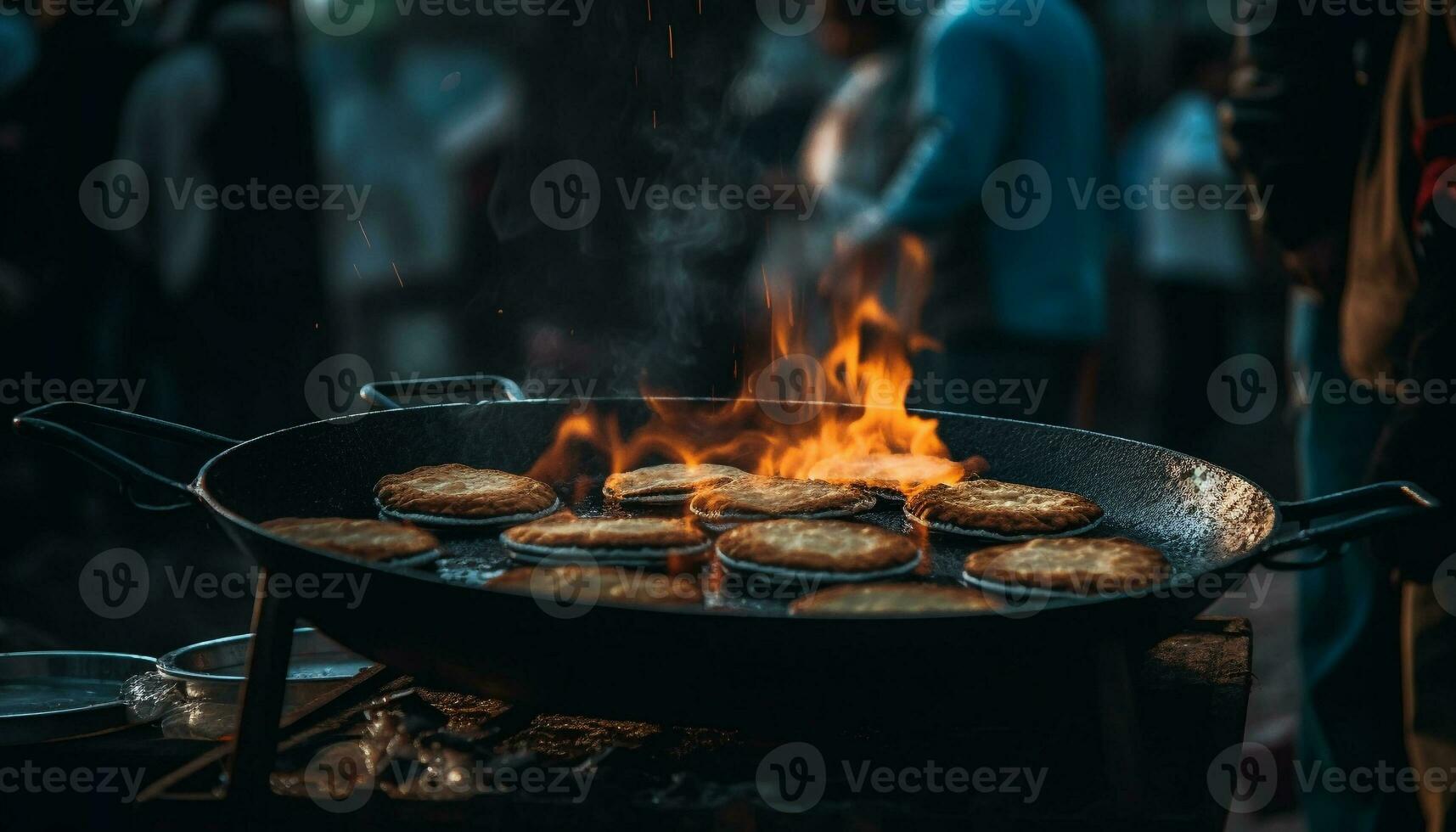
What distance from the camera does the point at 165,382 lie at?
22.6 feet

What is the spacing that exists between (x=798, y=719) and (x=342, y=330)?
27.6ft

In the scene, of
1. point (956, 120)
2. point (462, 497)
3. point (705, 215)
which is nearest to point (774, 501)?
point (462, 497)

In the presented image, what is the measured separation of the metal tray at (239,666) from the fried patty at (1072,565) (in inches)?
59.5

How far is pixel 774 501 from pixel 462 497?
775mm

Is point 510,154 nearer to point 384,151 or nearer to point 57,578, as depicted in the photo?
point 384,151

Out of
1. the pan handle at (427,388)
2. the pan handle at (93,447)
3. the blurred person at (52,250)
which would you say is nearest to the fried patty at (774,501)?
the pan handle at (427,388)

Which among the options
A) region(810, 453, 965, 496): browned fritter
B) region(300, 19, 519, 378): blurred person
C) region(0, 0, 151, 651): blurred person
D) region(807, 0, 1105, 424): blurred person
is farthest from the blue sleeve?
region(300, 19, 519, 378): blurred person

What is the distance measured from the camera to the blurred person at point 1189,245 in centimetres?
865

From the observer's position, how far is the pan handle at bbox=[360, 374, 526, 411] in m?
3.53

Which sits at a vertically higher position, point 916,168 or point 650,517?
point 916,168

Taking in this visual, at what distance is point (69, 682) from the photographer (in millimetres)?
2895

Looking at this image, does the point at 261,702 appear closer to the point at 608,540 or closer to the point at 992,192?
the point at 608,540

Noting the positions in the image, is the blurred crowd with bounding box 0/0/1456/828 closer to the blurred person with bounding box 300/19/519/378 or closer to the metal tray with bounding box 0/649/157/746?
the blurred person with bounding box 300/19/519/378

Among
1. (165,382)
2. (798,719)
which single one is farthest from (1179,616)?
(165,382)
